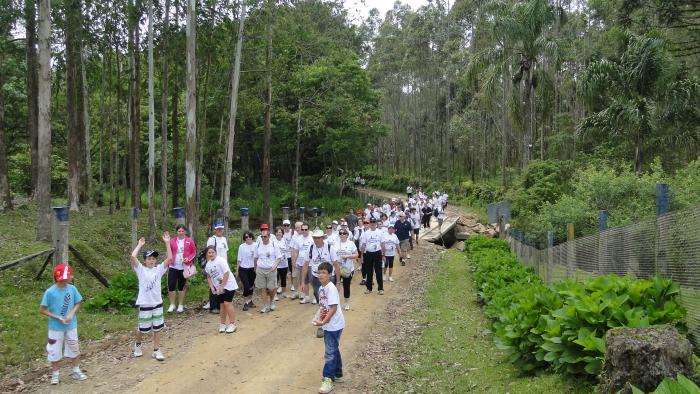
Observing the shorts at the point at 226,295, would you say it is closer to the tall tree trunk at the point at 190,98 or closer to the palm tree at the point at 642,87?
the tall tree trunk at the point at 190,98

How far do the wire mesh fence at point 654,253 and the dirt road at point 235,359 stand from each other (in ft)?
12.5

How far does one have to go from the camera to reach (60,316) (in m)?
6.89

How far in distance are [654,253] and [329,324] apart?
3.96 metres

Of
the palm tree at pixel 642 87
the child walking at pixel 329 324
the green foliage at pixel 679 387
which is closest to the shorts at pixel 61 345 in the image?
the child walking at pixel 329 324

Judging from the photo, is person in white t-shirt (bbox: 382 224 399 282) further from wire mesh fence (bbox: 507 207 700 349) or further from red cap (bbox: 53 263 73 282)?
red cap (bbox: 53 263 73 282)

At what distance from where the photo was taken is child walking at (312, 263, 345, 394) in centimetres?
677

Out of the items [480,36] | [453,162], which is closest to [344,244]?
[480,36]

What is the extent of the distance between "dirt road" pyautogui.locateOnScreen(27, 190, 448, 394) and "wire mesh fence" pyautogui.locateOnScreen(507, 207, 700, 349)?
12.5 feet

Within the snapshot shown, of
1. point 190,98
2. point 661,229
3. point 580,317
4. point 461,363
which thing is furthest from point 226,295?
point 661,229

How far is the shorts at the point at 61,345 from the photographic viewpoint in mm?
6867

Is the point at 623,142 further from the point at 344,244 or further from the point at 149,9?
the point at 149,9

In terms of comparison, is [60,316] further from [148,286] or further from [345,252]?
[345,252]

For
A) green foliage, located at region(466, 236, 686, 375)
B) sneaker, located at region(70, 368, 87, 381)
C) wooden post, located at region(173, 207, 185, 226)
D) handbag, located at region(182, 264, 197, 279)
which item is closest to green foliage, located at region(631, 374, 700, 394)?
green foliage, located at region(466, 236, 686, 375)

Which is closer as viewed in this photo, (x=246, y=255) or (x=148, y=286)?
(x=148, y=286)
